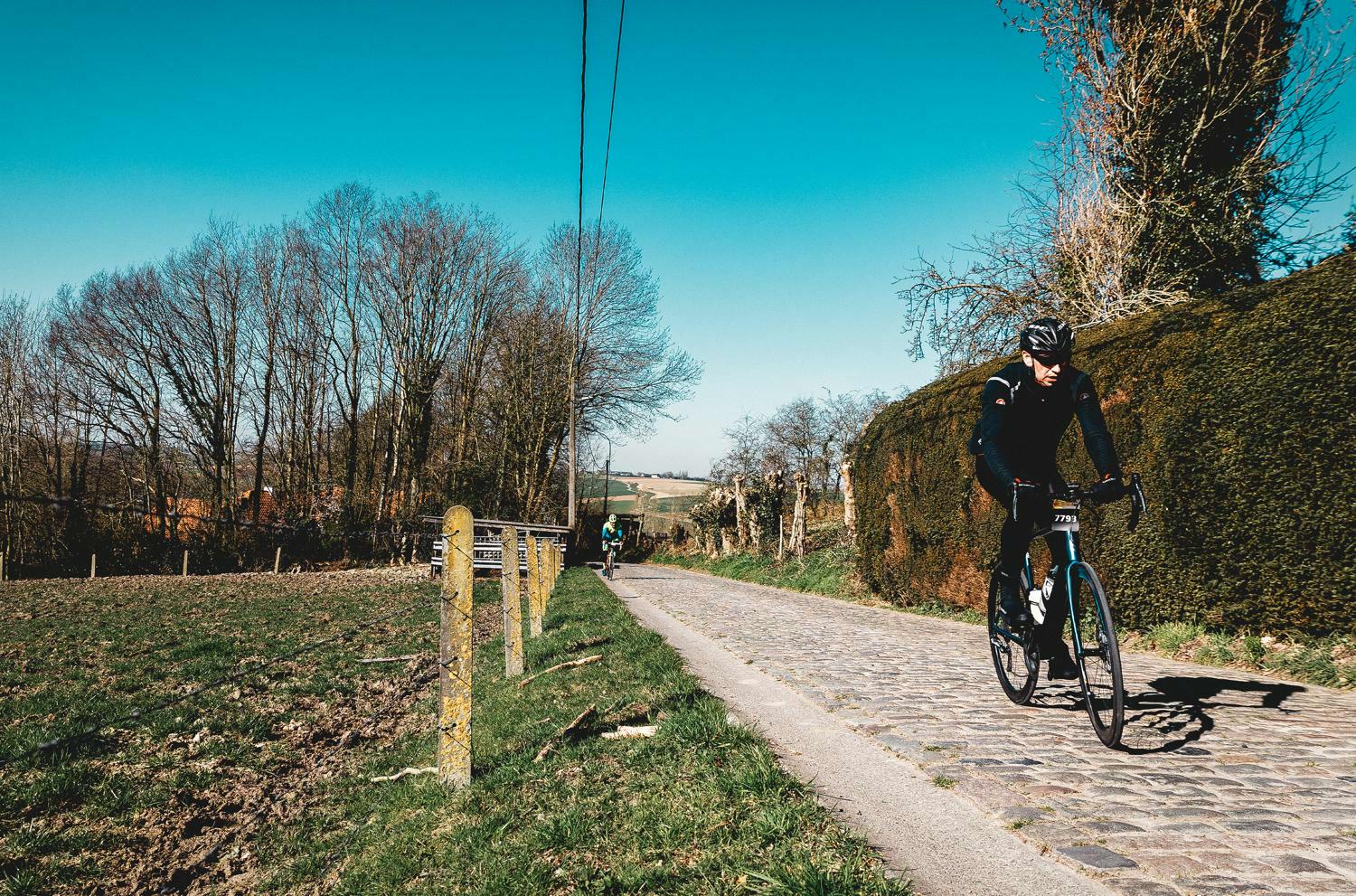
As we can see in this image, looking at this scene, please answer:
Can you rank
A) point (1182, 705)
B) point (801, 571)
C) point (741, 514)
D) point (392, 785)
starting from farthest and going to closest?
point (741, 514), point (801, 571), point (392, 785), point (1182, 705)

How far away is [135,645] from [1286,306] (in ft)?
49.7

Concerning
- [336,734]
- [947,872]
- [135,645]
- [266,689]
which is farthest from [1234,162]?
[135,645]

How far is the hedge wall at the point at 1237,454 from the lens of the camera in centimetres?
572

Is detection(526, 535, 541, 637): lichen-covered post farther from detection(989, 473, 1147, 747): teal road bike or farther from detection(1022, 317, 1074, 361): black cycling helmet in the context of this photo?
detection(1022, 317, 1074, 361): black cycling helmet

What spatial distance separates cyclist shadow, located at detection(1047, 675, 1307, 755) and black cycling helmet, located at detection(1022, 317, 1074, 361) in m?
2.21

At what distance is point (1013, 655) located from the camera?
475 cm

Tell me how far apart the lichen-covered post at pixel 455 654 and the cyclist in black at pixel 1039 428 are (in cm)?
331

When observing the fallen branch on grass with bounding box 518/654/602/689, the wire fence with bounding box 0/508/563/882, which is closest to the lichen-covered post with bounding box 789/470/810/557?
the wire fence with bounding box 0/508/563/882

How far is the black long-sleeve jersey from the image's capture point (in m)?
3.92

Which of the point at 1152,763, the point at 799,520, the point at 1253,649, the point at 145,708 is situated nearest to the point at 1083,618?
the point at 1152,763

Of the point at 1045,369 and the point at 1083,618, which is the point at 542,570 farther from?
the point at 1045,369

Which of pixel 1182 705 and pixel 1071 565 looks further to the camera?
pixel 1182 705

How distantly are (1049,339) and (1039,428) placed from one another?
0.53m

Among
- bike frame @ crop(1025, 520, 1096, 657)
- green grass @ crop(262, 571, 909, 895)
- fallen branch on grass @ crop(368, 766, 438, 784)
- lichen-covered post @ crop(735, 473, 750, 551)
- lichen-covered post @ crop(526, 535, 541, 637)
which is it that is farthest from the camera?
lichen-covered post @ crop(735, 473, 750, 551)
